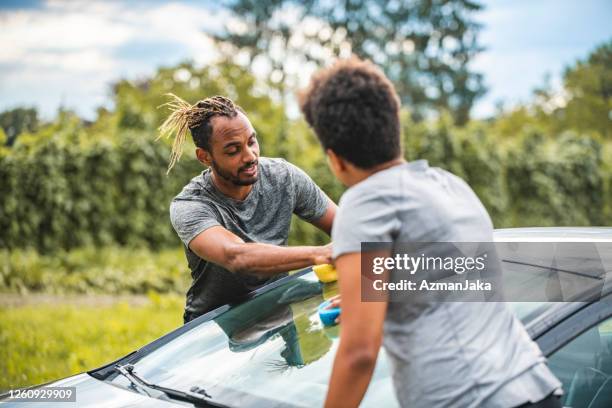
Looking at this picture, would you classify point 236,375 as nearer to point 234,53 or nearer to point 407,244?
point 407,244

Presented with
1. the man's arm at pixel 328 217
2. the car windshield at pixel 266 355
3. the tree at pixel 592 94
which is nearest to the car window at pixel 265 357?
the car windshield at pixel 266 355

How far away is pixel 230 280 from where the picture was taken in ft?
9.16

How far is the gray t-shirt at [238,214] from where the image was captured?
2742 mm

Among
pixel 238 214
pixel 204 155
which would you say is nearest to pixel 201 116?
pixel 204 155

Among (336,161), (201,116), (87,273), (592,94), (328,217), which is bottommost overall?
(87,273)

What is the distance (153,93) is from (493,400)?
1734cm

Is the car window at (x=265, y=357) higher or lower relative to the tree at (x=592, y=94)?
lower

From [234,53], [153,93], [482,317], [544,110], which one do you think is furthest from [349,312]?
[544,110]

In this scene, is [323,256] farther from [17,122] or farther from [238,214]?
[17,122]

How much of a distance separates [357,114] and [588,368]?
1251mm

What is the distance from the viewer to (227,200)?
292 centimetres

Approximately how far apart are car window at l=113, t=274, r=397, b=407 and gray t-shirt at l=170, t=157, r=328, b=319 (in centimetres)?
22

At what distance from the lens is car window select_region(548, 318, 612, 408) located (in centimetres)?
203

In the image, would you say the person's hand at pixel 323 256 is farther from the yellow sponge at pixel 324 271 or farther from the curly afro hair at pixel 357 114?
the curly afro hair at pixel 357 114
